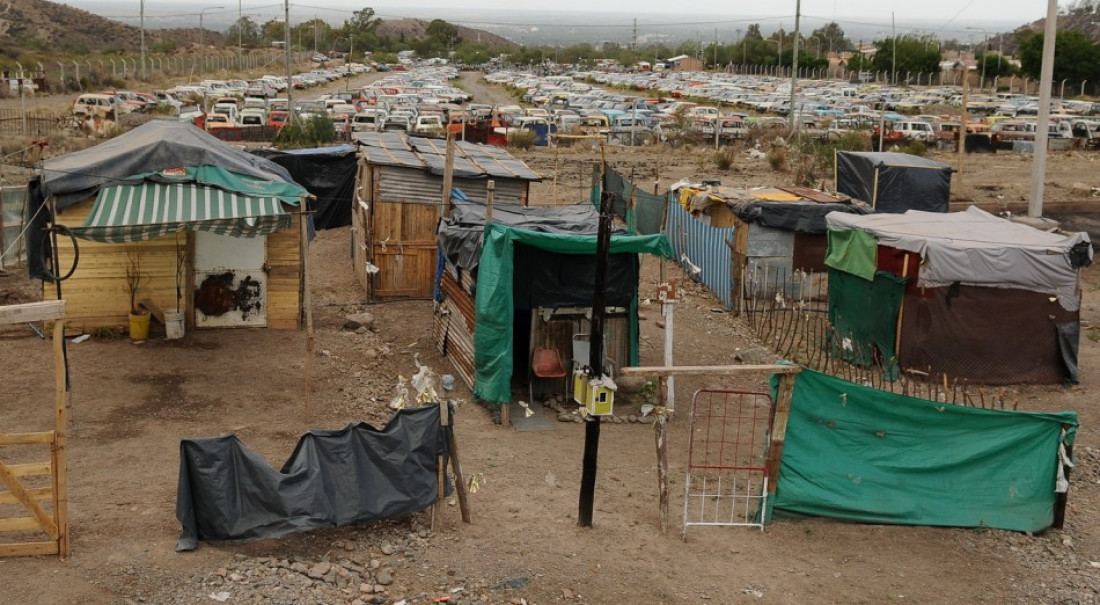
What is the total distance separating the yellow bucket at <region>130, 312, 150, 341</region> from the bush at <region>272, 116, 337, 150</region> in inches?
803

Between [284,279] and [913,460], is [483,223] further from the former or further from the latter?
[913,460]

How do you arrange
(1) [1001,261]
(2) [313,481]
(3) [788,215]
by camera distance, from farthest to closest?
(3) [788,215] → (1) [1001,261] → (2) [313,481]

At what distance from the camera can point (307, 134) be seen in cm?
3500

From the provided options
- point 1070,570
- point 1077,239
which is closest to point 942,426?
point 1070,570

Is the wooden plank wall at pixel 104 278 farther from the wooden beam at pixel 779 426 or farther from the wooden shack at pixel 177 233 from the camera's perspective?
the wooden beam at pixel 779 426

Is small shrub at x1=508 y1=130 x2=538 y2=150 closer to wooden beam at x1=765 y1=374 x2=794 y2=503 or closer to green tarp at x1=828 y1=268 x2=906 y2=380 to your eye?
green tarp at x1=828 y1=268 x2=906 y2=380

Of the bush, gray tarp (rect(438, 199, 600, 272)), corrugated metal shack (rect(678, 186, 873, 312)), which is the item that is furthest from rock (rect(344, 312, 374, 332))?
the bush

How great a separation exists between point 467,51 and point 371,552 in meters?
141

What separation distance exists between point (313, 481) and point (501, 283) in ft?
14.1

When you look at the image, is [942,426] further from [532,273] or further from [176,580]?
[176,580]

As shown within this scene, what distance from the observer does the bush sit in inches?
1361

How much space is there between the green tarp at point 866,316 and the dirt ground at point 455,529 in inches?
64.8

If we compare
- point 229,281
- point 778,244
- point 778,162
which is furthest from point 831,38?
point 229,281

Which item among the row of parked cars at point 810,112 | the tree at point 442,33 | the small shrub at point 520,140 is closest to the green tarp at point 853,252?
the row of parked cars at point 810,112
